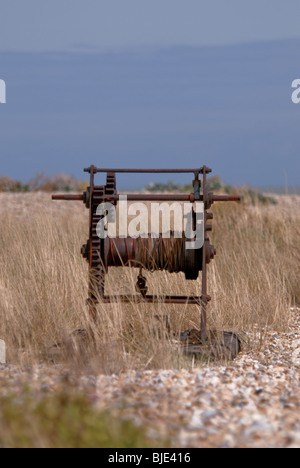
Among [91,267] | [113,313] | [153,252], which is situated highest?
[153,252]

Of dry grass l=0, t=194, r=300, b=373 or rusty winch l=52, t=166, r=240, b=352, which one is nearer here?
dry grass l=0, t=194, r=300, b=373

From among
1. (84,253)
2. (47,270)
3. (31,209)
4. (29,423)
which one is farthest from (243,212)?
(29,423)

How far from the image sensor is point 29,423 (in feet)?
10.5

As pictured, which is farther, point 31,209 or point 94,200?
point 31,209

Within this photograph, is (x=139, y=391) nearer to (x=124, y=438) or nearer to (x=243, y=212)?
(x=124, y=438)

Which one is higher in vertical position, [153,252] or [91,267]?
[153,252]

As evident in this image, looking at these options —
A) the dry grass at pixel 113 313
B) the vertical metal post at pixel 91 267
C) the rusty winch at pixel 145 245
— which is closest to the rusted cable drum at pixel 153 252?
the rusty winch at pixel 145 245

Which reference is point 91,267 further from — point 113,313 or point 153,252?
point 153,252

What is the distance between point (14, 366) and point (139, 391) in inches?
56.5

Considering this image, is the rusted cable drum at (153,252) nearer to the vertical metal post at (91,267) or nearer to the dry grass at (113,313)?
Answer: the vertical metal post at (91,267)

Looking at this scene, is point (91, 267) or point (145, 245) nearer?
point (91, 267)

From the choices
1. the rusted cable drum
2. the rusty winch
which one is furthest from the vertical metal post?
the rusted cable drum

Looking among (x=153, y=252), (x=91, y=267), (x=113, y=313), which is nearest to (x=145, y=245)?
(x=153, y=252)

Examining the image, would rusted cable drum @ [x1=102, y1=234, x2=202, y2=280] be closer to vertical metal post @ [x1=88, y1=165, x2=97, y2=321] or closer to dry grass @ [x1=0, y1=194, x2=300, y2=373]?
vertical metal post @ [x1=88, y1=165, x2=97, y2=321]
